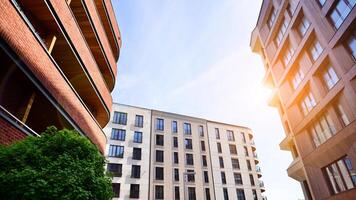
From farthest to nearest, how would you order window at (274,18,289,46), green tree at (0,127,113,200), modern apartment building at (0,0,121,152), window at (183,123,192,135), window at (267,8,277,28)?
window at (183,123,192,135), window at (267,8,277,28), window at (274,18,289,46), modern apartment building at (0,0,121,152), green tree at (0,127,113,200)

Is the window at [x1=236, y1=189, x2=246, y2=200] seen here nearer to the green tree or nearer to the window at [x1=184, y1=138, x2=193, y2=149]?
the window at [x1=184, y1=138, x2=193, y2=149]

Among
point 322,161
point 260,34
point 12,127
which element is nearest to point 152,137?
point 260,34

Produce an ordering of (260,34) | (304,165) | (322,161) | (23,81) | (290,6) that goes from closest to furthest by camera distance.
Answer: (23,81) → (322,161) → (304,165) → (290,6) → (260,34)

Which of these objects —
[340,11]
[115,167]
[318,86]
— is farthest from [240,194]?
[340,11]

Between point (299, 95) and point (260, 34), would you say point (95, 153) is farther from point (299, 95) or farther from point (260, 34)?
point (260, 34)

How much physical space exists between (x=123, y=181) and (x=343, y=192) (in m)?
25.8

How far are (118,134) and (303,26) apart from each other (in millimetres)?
27709

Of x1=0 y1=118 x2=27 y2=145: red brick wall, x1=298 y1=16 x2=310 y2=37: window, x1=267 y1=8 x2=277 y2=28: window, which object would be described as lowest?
x1=0 y1=118 x2=27 y2=145: red brick wall

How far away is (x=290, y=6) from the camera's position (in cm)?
2012

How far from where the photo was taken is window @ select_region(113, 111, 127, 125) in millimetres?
36719

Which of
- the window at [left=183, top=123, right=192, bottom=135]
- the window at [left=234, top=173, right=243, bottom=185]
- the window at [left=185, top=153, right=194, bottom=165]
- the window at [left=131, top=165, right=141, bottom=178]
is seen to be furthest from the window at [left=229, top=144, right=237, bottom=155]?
the window at [left=131, top=165, right=141, bottom=178]

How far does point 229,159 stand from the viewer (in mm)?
42344

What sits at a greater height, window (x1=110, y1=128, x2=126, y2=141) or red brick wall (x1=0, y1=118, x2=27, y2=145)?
window (x1=110, y1=128, x2=126, y2=141)

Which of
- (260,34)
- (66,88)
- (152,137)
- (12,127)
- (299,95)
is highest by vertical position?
(260,34)
